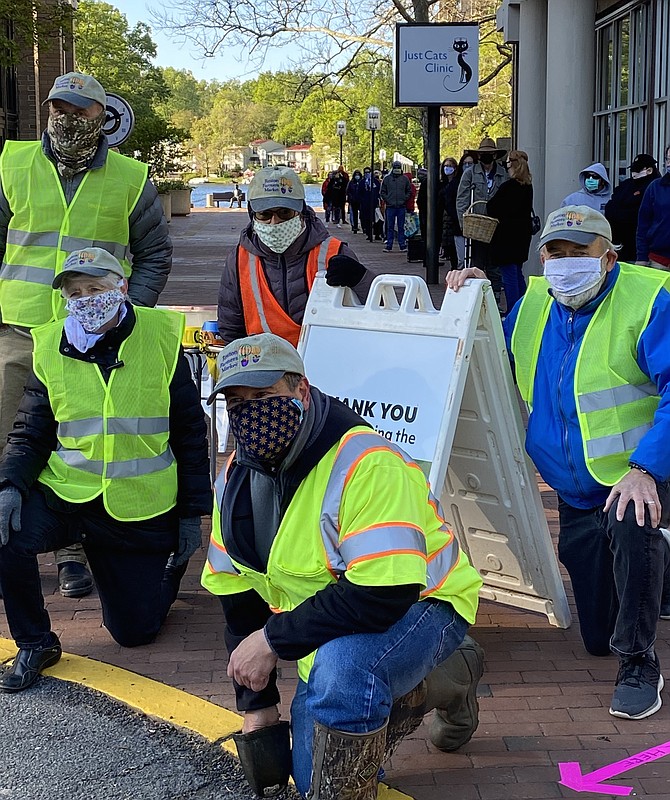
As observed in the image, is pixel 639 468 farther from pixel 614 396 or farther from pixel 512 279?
pixel 512 279

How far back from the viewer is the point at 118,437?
14.8 ft

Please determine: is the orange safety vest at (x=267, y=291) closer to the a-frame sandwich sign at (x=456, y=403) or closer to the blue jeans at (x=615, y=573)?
the a-frame sandwich sign at (x=456, y=403)

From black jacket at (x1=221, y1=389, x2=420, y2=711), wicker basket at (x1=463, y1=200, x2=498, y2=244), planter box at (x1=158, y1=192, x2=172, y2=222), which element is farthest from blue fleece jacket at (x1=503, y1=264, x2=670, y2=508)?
planter box at (x1=158, y1=192, x2=172, y2=222)

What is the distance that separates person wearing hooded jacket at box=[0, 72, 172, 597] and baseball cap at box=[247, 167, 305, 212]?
731 mm

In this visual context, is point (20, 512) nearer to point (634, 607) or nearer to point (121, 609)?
point (121, 609)

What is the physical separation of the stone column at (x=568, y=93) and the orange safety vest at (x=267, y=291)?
Answer: 10.3 meters

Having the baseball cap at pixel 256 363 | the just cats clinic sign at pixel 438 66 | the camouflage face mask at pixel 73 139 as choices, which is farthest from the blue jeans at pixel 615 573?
the just cats clinic sign at pixel 438 66

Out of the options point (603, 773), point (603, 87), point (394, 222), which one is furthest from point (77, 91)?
point (394, 222)

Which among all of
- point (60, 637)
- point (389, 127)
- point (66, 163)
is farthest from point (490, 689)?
point (389, 127)

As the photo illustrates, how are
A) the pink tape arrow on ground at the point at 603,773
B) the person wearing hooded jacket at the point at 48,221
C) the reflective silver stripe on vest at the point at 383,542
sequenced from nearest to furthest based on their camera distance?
the reflective silver stripe on vest at the point at 383,542, the pink tape arrow on ground at the point at 603,773, the person wearing hooded jacket at the point at 48,221

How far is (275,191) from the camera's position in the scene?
197 inches

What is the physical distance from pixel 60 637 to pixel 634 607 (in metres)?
2.29

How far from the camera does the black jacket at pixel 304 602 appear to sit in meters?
→ 2.97

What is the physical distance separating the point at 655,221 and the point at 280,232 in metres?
5.82
